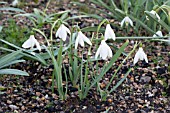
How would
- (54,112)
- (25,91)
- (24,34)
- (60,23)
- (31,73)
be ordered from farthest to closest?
(24,34)
(31,73)
(25,91)
(54,112)
(60,23)

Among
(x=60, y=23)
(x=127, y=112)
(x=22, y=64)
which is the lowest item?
(x=127, y=112)

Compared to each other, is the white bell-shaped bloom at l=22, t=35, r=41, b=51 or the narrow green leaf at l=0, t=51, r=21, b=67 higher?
the white bell-shaped bloom at l=22, t=35, r=41, b=51

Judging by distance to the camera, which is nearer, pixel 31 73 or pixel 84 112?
pixel 84 112

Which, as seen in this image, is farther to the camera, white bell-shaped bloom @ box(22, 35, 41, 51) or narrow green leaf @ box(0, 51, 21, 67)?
→ narrow green leaf @ box(0, 51, 21, 67)

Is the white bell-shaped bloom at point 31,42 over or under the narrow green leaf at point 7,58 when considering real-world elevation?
over

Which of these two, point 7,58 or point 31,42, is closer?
point 31,42

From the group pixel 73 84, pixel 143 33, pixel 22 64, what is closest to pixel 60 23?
pixel 73 84

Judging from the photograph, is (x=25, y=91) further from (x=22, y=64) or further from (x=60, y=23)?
(x=60, y=23)

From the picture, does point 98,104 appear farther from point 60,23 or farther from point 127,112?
point 60,23

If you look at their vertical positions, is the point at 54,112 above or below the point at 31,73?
below

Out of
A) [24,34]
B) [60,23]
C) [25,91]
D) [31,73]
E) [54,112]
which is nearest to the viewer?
[60,23]

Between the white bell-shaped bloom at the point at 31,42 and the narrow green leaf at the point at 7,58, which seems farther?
the narrow green leaf at the point at 7,58
